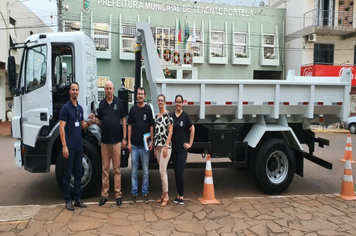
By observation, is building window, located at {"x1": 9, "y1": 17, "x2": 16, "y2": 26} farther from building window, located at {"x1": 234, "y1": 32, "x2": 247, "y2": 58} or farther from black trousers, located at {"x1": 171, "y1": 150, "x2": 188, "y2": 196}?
black trousers, located at {"x1": 171, "y1": 150, "x2": 188, "y2": 196}

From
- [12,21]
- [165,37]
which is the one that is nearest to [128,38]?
[165,37]

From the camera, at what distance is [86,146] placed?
16.9ft

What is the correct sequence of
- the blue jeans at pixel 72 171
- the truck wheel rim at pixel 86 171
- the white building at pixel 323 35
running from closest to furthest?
the blue jeans at pixel 72 171, the truck wheel rim at pixel 86 171, the white building at pixel 323 35

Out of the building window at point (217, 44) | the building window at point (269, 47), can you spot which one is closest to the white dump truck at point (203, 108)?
the building window at point (217, 44)

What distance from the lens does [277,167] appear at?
237 inches

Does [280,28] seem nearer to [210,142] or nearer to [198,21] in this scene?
[198,21]

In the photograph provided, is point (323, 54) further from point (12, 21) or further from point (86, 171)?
point (12, 21)

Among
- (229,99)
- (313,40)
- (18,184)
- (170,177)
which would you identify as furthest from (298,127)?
(313,40)

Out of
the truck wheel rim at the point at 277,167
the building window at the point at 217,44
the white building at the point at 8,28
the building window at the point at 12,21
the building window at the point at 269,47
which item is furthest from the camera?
the building window at the point at 269,47

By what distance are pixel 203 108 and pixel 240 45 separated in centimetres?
1722

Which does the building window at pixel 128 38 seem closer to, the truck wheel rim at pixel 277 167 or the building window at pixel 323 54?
the building window at pixel 323 54

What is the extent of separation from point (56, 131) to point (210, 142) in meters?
2.84

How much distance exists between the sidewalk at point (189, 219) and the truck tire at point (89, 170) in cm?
45

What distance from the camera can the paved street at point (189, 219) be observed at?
4059 millimetres
